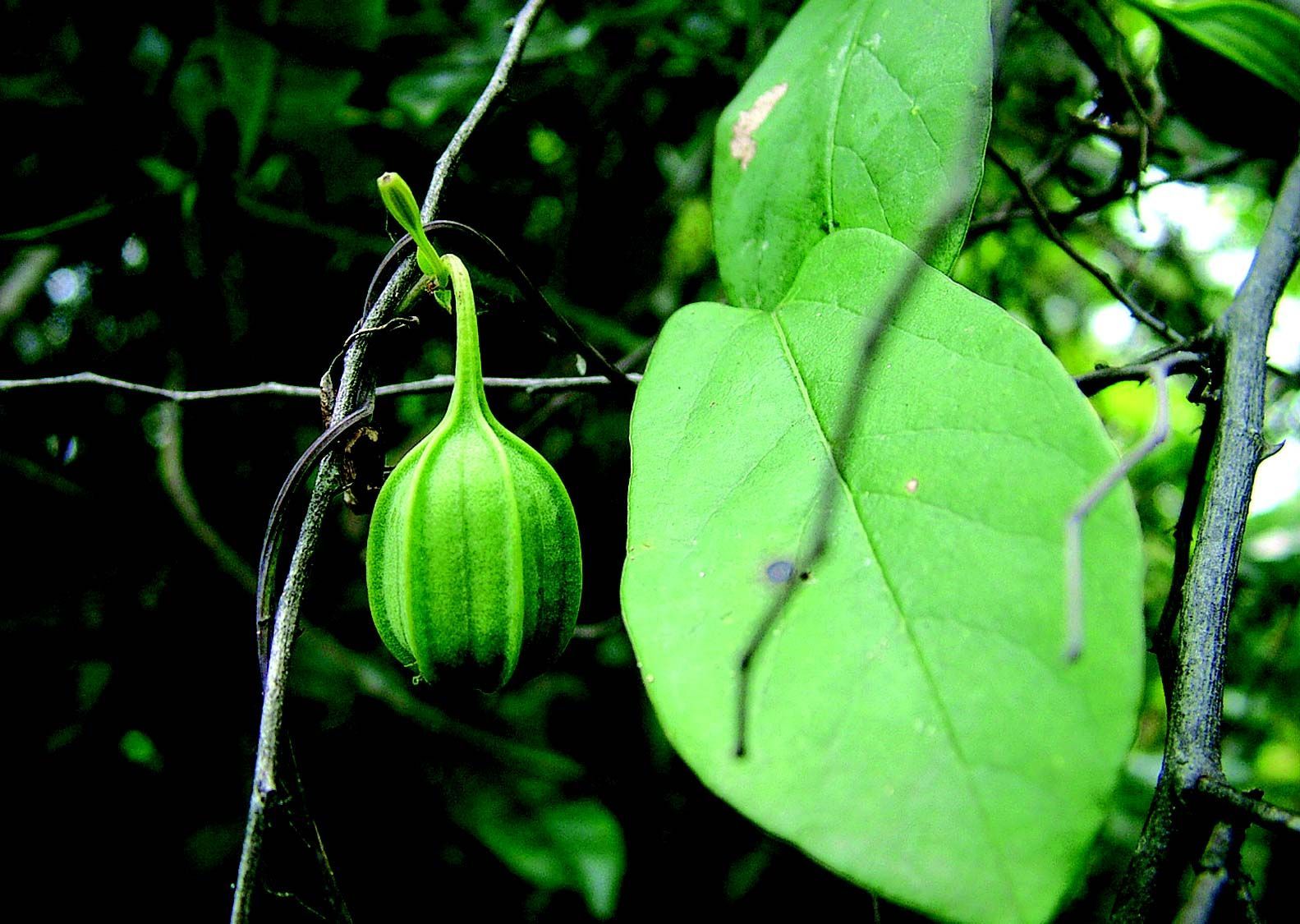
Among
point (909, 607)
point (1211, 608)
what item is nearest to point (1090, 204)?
point (1211, 608)

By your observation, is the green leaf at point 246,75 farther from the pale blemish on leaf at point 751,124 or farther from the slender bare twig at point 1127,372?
the slender bare twig at point 1127,372

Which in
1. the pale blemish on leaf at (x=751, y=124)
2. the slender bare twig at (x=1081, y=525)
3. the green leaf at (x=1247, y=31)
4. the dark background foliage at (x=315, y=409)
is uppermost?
the green leaf at (x=1247, y=31)

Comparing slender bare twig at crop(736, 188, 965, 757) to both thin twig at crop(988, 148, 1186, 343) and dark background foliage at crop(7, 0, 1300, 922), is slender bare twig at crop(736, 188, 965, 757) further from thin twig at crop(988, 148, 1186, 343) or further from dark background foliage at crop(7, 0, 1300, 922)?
dark background foliage at crop(7, 0, 1300, 922)

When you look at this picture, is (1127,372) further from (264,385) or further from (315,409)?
(315,409)

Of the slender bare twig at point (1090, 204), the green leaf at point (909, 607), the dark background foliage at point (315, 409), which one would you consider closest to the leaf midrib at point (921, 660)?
the green leaf at point (909, 607)

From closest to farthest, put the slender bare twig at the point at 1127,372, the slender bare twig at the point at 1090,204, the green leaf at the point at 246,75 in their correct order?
the slender bare twig at the point at 1127,372, the slender bare twig at the point at 1090,204, the green leaf at the point at 246,75

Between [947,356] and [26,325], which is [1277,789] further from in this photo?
[26,325]
